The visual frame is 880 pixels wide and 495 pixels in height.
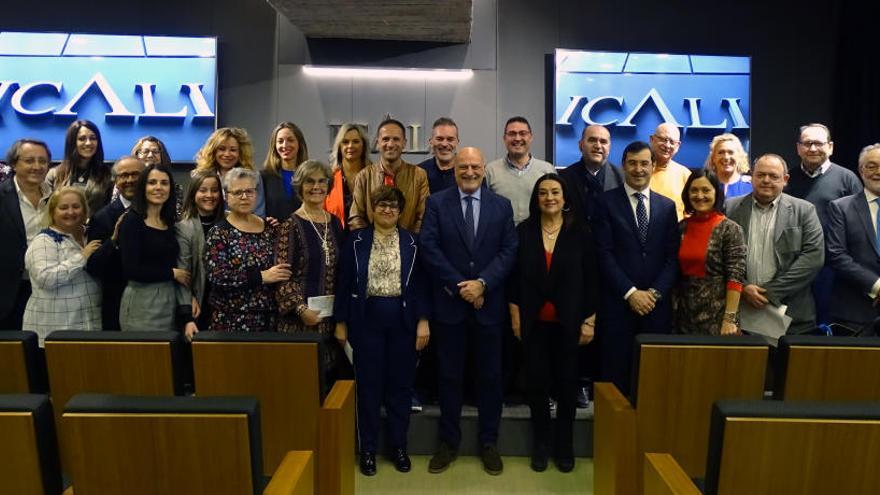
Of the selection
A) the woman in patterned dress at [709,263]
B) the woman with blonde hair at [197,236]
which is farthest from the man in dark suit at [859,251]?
the woman with blonde hair at [197,236]

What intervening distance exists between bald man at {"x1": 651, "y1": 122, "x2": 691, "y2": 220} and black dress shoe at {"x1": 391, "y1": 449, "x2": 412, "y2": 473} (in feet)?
7.22

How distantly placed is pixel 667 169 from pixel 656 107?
6.83ft

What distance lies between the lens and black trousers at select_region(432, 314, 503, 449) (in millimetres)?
2965

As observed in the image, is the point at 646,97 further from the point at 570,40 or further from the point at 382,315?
the point at 382,315

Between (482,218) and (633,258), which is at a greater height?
(482,218)

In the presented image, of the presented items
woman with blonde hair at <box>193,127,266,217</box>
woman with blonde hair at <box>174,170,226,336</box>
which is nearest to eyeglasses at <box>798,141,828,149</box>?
woman with blonde hair at <box>193,127,266,217</box>

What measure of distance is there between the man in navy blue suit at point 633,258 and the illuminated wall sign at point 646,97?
8.98 feet

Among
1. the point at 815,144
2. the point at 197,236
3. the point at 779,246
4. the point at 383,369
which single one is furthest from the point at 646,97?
the point at 197,236

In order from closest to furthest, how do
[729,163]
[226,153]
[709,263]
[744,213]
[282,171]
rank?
1. [709,263]
2. [744,213]
3. [226,153]
4. [282,171]
5. [729,163]

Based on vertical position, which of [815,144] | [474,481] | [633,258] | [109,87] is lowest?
[474,481]

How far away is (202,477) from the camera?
1.33 m

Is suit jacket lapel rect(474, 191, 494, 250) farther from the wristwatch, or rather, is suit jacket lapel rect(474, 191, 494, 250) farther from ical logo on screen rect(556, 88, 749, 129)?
ical logo on screen rect(556, 88, 749, 129)

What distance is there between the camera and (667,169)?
12.9 ft

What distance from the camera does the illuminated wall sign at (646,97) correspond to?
18.7 feet
